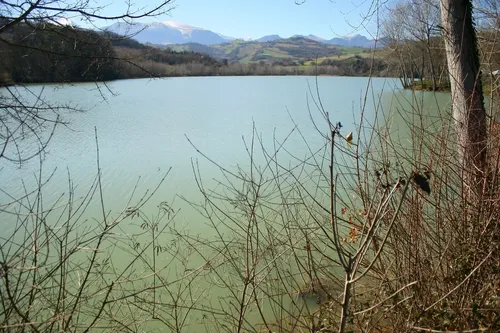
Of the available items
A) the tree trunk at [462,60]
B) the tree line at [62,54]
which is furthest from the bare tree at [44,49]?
the tree trunk at [462,60]

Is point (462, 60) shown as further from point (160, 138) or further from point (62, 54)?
point (160, 138)

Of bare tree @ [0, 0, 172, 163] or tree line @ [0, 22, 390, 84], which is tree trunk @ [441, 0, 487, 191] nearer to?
tree line @ [0, 22, 390, 84]

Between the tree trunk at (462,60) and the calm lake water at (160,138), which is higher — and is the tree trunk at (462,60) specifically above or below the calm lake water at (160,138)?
above

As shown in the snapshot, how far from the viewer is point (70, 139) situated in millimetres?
7684

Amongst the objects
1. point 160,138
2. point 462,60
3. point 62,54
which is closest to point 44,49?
point 62,54

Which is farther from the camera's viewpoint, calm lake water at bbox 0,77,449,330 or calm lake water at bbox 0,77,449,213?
calm lake water at bbox 0,77,449,213

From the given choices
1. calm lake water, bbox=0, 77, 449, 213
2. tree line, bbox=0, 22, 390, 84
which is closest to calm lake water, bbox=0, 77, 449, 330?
calm lake water, bbox=0, 77, 449, 213

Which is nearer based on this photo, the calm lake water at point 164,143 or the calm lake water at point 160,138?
the calm lake water at point 164,143

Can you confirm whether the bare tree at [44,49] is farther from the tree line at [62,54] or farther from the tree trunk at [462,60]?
the tree trunk at [462,60]

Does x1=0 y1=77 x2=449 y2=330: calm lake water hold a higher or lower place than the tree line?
lower

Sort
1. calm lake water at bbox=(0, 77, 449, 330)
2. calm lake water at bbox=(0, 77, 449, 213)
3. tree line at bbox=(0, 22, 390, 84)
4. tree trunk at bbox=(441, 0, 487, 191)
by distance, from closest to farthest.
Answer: tree trunk at bbox=(441, 0, 487, 191) → tree line at bbox=(0, 22, 390, 84) → calm lake water at bbox=(0, 77, 449, 330) → calm lake water at bbox=(0, 77, 449, 213)

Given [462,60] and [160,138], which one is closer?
[462,60]

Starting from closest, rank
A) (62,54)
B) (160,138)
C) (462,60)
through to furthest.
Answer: (462,60)
(62,54)
(160,138)

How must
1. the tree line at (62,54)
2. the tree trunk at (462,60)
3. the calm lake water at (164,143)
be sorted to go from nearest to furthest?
the tree trunk at (462,60)
the tree line at (62,54)
the calm lake water at (164,143)
